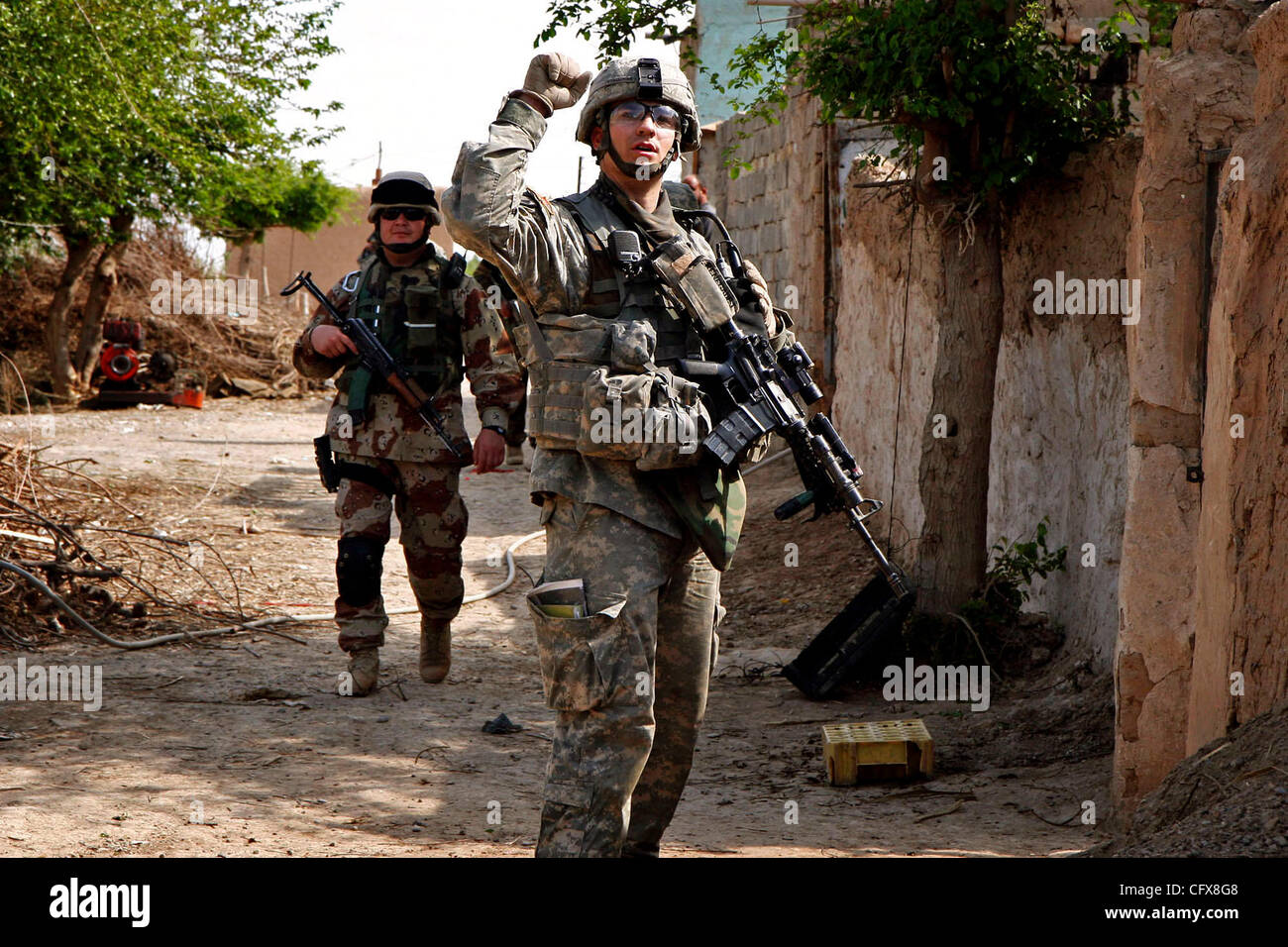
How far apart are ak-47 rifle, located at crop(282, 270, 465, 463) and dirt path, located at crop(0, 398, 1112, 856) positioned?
1129mm

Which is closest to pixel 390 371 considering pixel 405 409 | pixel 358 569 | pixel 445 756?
pixel 405 409

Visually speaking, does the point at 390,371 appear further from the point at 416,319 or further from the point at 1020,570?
the point at 1020,570

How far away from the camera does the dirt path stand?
12.5 ft

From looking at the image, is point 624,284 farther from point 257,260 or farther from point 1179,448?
point 257,260

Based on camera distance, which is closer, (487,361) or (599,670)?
(599,670)

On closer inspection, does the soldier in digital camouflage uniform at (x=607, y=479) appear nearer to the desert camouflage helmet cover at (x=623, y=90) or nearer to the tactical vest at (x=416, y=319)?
the desert camouflage helmet cover at (x=623, y=90)

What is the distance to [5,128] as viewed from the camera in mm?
11836

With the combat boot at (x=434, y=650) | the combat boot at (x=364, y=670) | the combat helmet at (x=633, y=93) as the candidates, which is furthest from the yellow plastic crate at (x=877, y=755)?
the combat helmet at (x=633, y=93)

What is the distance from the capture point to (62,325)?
1538cm

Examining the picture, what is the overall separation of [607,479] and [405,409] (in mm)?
2353

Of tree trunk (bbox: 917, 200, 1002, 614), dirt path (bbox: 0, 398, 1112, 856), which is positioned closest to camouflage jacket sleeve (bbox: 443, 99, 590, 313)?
dirt path (bbox: 0, 398, 1112, 856)

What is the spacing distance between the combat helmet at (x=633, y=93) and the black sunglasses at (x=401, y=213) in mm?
2079

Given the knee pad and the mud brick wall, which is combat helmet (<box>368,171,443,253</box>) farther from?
the mud brick wall

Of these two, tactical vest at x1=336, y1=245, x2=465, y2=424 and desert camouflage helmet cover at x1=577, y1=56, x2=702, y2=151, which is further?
tactical vest at x1=336, y1=245, x2=465, y2=424
